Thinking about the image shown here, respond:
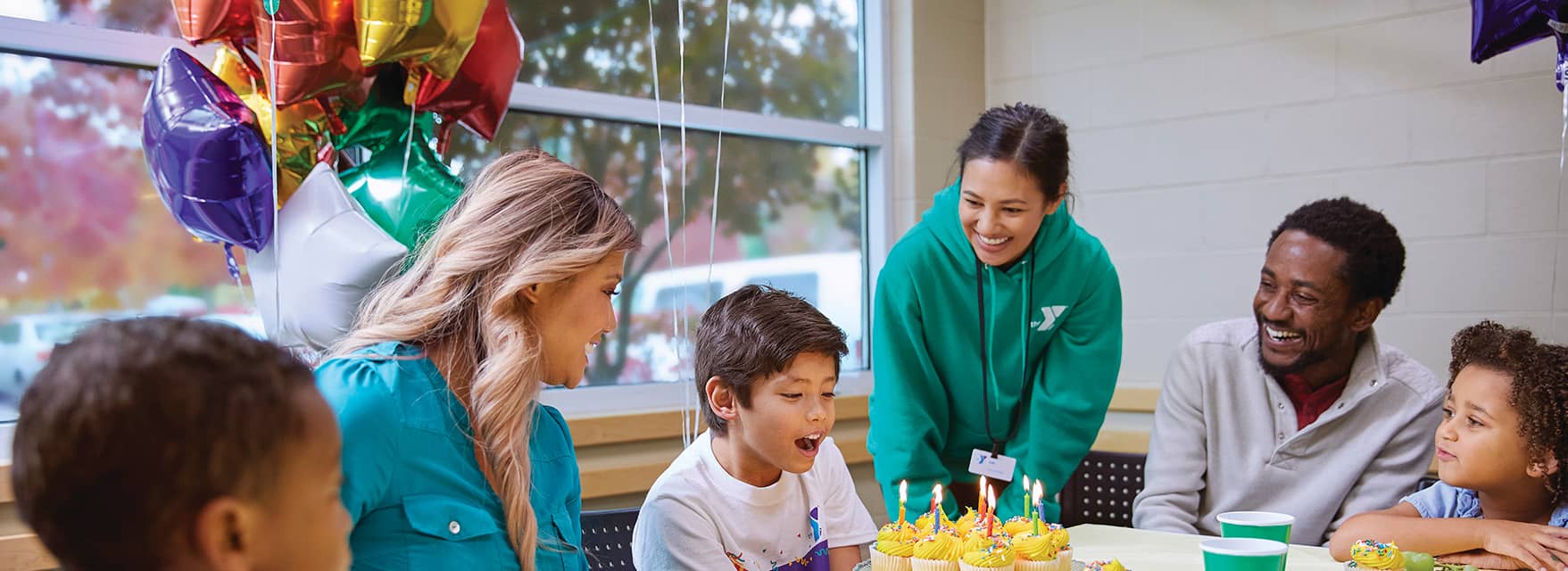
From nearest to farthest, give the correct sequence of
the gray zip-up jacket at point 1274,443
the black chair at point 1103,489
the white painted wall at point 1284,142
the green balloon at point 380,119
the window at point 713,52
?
the green balloon at point 380,119
the gray zip-up jacket at point 1274,443
the black chair at point 1103,489
the white painted wall at point 1284,142
the window at point 713,52

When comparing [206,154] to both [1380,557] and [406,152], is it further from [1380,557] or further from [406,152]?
[1380,557]

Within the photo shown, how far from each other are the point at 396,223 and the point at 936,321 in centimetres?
110

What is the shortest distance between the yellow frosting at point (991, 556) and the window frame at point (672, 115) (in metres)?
1.33

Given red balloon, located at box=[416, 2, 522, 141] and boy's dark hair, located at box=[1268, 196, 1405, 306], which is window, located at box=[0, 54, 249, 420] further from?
boy's dark hair, located at box=[1268, 196, 1405, 306]

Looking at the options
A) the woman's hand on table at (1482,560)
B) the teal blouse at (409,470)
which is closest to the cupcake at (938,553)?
the teal blouse at (409,470)

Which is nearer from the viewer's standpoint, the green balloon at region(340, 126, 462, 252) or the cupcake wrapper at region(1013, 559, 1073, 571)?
the cupcake wrapper at region(1013, 559, 1073, 571)

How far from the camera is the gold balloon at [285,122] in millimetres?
1833

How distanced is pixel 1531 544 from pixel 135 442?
1.73 meters

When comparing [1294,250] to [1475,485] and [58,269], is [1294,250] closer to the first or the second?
[1475,485]

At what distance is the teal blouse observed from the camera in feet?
4.04

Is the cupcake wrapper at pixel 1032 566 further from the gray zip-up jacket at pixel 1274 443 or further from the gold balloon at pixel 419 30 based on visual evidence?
the gold balloon at pixel 419 30

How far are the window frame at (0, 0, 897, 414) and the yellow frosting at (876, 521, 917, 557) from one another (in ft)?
3.94

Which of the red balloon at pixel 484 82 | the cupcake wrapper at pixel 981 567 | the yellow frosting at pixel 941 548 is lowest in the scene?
the cupcake wrapper at pixel 981 567

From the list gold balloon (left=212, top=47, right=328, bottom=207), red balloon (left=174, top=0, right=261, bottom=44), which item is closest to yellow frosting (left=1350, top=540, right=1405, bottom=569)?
gold balloon (left=212, top=47, right=328, bottom=207)
